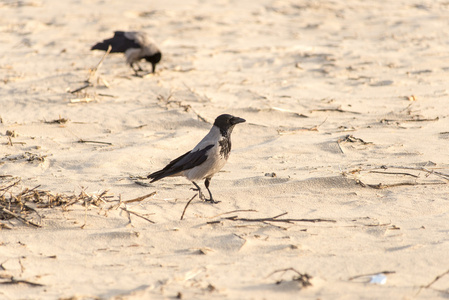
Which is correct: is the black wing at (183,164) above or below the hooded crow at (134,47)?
above

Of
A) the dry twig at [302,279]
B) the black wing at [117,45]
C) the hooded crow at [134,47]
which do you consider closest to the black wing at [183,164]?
the dry twig at [302,279]

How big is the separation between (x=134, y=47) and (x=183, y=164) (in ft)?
18.0

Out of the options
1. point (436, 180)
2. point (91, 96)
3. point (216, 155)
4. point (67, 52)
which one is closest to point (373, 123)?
point (436, 180)

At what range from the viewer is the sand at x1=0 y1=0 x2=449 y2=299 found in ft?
12.3

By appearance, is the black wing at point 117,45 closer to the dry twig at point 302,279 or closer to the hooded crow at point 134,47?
the hooded crow at point 134,47

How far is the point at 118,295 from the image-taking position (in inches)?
134

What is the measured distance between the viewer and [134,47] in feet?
33.8

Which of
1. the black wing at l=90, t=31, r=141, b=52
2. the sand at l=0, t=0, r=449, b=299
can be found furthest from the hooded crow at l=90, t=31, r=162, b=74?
the sand at l=0, t=0, r=449, b=299

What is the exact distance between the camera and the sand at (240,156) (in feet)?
12.3

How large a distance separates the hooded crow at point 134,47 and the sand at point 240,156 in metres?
0.29

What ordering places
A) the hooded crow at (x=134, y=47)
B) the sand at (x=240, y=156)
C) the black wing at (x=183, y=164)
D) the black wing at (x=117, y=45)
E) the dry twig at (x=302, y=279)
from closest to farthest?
the dry twig at (x=302, y=279) < the sand at (x=240, y=156) < the black wing at (x=183, y=164) < the hooded crow at (x=134, y=47) < the black wing at (x=117, y=45)

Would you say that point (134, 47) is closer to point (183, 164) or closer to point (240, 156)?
point (240, 156)

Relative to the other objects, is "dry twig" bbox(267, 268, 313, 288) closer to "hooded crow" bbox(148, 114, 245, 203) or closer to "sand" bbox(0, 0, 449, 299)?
"sand" bbox(0, 0, 449, 299)

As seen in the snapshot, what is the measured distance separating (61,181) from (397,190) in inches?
113
